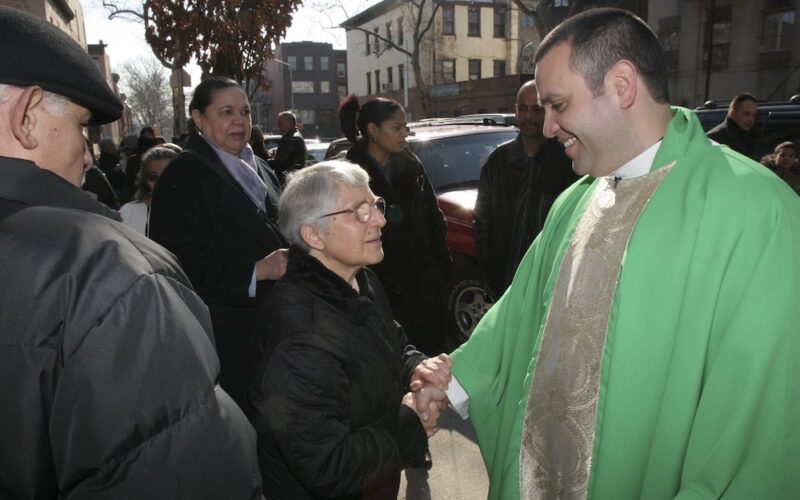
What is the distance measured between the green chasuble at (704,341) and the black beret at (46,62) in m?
1.45

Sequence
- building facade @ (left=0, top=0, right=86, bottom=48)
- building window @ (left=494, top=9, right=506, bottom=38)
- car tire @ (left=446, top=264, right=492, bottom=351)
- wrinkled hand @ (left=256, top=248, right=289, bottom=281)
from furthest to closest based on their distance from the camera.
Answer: building window @ (left=494, top=9, right=506, bottom=38), building facade @ (left=0, top=0, right=86, bottom=48), car tire @ (left=446, top=264, right=492, bottom=351), wrinkled hand @ (left=256, top=248, right=289, bottom=281)

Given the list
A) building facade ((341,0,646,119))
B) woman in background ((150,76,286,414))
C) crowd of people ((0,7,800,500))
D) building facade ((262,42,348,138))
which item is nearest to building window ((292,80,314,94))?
building facade ((262,42,348,138))

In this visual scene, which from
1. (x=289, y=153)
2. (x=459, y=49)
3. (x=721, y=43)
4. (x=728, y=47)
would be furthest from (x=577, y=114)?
(x=459, y=49)

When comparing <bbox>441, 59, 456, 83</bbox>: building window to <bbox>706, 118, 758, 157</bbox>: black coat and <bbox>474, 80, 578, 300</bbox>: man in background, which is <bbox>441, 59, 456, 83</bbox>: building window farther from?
<bbox>474, 80, 578, 300</bbox>: man in background

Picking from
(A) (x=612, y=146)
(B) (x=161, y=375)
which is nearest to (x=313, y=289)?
(B) (x=161, y=375)

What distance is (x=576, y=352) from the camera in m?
1.92

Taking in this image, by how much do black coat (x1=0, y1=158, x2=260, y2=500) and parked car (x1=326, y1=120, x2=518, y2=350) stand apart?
13.4 feet

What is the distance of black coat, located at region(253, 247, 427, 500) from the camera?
1781 millimetres

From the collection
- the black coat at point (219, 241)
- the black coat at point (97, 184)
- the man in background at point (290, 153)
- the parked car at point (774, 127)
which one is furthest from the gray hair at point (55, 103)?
the parked car at point (774, 127)

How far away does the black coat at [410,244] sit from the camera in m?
4.21

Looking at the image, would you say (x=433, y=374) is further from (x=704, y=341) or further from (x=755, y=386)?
(x=755, y=386)

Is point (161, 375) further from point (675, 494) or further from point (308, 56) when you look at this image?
point (308, 56)

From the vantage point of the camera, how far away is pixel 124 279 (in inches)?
41.3

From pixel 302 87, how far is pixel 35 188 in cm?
8055
